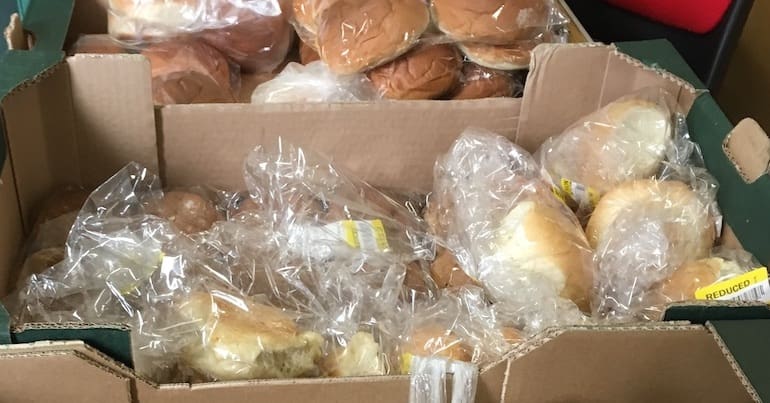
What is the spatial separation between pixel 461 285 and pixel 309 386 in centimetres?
31

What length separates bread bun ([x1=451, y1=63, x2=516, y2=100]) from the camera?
1152mm

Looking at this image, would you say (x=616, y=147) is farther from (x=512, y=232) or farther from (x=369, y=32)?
(x=369, y=32)

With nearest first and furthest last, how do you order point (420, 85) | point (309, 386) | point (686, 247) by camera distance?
1. point (309, 386)
2. point (686, 247)
3. point (420, 85)

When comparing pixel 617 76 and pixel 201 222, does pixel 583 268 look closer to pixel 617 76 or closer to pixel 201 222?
pixel 617 76

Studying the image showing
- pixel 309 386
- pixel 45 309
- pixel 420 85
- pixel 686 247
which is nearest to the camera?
pixel 309 386

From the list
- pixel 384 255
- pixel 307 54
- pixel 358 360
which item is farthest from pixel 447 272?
pixel 307 54

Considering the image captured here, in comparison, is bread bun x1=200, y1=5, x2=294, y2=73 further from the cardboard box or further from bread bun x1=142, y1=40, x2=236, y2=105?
the cardboard box

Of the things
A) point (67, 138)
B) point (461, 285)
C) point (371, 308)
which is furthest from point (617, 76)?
point (67, 138)

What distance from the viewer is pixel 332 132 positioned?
109 centimetres

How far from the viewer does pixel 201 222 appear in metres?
1.03

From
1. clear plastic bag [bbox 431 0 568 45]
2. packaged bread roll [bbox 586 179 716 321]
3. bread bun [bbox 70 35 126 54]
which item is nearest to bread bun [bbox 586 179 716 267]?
packaged bread roll [bbox 586 179 716 321]

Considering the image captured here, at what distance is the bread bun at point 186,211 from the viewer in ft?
3.32

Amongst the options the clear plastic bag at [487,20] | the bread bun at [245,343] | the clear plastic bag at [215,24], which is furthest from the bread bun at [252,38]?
the bread bun at [245,343]

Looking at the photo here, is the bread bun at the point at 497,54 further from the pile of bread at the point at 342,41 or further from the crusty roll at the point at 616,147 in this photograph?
the crusty roll at the point at 616,147
